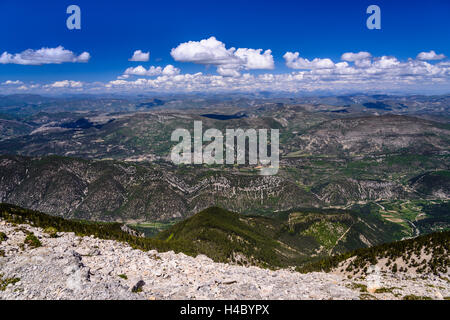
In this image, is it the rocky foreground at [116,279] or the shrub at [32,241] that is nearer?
the rocky foreground at [116,279]

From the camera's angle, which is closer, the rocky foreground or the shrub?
the rocky foreground

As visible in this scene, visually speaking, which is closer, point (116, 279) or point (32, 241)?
point (116, 279)

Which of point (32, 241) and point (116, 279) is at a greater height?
point (32, 241)

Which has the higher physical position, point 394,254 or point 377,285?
point 377,285
